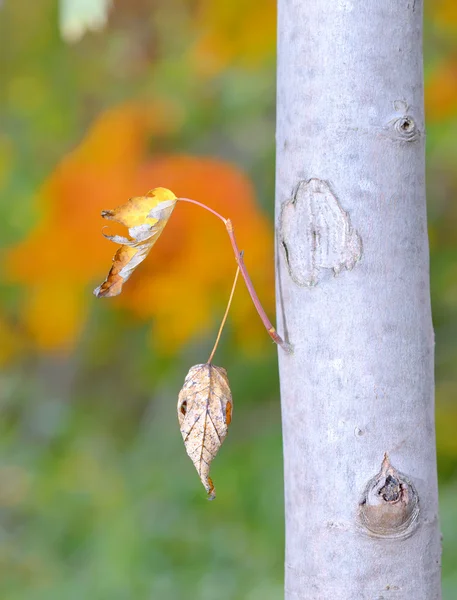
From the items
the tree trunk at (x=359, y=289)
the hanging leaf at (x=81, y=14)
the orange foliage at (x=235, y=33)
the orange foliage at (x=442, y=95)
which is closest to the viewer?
the tree trunk at (x=359, y=289)

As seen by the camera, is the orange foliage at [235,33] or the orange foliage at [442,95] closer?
the orange foliage at [235,33]

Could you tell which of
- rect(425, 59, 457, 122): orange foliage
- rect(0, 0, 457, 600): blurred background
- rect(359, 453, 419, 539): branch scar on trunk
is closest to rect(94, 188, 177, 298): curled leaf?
rect(359, 453, 419, 539): branch scar on trunk

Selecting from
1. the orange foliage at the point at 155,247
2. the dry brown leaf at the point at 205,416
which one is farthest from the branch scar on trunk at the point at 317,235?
the orange foliage at the point at 155,247

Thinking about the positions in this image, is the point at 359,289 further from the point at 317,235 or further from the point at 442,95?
the point at 442,95

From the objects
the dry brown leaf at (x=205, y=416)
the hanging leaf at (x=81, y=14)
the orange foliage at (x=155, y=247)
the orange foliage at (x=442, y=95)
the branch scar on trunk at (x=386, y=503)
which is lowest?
the branch scar on trunk at (x=386, y=503)

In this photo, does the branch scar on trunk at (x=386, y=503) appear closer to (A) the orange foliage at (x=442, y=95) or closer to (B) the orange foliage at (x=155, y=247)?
(B) the orange foliage at (x=155, y=247)

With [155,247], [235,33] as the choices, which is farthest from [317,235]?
[235,33]
